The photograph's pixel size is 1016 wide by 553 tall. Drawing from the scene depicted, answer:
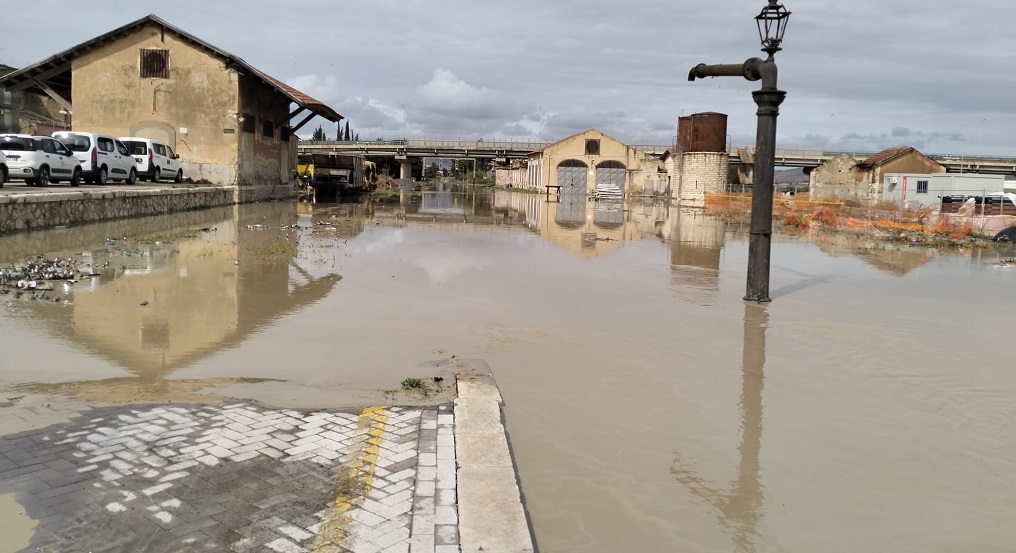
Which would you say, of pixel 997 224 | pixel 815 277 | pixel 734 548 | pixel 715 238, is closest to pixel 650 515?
pixel 734 548

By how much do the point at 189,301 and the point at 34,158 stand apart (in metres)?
12.0

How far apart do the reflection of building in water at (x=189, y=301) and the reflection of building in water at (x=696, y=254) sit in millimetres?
6006

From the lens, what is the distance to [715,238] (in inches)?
859

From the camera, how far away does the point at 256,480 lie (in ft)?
12.6

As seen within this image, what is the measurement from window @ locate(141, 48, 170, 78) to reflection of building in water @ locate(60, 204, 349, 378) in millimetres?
15847

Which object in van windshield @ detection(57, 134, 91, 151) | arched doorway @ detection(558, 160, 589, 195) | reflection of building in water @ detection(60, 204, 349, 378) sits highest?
arched doorway @ detection(558, 160, 589, 195)

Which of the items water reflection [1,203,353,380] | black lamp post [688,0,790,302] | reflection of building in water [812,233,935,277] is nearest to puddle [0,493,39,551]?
water reflection [1,203,353,380]

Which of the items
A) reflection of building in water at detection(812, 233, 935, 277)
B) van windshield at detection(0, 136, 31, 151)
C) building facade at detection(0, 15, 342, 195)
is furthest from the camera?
building facade at detection(0, 15, 342, 195)

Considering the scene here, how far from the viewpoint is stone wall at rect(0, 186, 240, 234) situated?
13.5 m

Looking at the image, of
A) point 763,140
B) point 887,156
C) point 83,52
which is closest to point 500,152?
point 887,156

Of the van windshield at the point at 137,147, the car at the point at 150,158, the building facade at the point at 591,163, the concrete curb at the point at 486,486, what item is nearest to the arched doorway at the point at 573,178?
the building facade at the point at 591,163

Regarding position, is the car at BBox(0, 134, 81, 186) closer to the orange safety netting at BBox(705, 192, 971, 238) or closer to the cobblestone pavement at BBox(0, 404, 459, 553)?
the cobblestone pavement at BBox(0, 404, 459, 553)

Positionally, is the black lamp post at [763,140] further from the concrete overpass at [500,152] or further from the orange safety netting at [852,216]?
the concrete overpass at [500,152]

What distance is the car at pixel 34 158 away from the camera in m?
17.5
